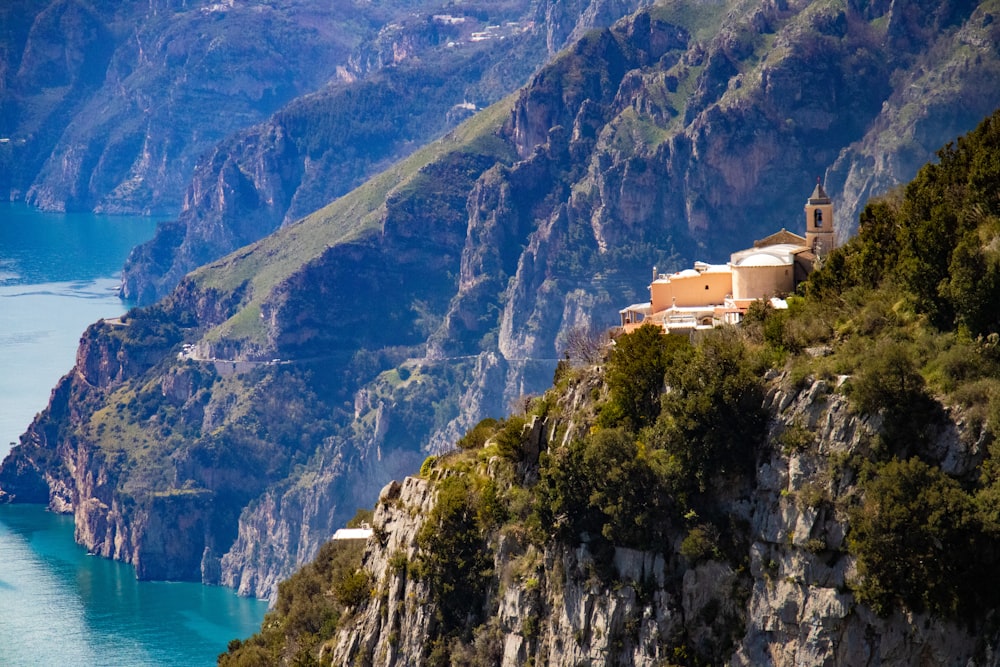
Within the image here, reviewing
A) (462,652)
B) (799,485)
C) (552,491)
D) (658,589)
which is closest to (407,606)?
(462,652)

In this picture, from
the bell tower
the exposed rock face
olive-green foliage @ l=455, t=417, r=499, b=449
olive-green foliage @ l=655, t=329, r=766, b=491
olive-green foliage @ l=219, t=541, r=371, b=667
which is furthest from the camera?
olive-green foliage @ l=455, t=417, r=499, b=449

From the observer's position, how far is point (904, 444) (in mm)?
66438

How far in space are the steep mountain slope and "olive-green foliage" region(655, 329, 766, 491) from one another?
0.08 metres

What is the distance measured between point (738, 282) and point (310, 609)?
26612 mm

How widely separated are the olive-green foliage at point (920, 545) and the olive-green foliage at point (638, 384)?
49.5ft

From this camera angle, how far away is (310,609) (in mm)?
104188

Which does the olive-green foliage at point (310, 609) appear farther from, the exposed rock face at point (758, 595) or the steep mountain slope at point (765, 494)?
the exposed rock face at point (758, 595)

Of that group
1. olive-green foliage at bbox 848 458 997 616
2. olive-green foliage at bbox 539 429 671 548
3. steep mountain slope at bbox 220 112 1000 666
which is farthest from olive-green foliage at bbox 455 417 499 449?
olive-green foliage at bbox 848 458 997 616

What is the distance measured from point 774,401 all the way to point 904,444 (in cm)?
700

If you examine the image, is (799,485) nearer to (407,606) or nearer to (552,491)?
(552,491)

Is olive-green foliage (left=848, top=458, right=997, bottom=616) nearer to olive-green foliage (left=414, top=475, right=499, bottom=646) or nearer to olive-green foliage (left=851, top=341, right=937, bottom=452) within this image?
olive-green foliage (left=851, top=341, right=937, bottom=452)

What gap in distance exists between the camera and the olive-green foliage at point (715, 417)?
7300 cm

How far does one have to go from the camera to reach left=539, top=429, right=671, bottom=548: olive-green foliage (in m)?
75.7

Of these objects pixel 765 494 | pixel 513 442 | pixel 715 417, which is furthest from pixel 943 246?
pixel 513 442
